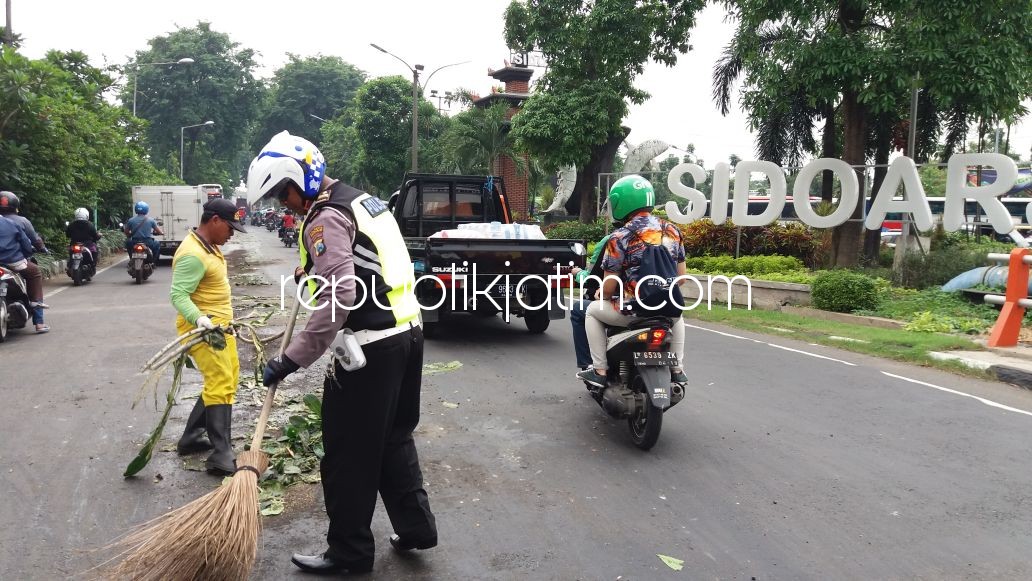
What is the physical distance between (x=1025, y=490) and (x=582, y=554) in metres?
3.01

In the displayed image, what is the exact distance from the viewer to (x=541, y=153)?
→ 27.3 meters

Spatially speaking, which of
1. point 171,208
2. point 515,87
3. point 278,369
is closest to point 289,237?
point 171,208

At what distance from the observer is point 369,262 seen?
357cm

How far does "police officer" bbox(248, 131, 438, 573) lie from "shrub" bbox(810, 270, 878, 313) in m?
10.9

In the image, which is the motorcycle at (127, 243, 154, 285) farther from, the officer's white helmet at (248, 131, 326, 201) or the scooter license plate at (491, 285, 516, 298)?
the officer's white helmet at (248, 131, 326, 201)

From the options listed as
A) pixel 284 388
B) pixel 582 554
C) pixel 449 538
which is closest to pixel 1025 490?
pixel 582 554

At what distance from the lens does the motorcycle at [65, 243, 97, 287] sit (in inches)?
667

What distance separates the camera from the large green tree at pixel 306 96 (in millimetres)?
69000

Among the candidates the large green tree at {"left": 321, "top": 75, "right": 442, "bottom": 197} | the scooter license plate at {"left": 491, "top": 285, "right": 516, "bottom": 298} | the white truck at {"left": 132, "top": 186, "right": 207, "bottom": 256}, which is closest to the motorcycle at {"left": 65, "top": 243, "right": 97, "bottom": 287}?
the white truck at {"left": 132, "top": 186, "right": 207, "bottom": 256}

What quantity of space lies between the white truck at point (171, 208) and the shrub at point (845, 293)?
1990 cm

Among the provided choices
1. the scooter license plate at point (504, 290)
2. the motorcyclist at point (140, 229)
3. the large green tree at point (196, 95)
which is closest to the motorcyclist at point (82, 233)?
the motorcyclist at point (140, 229)

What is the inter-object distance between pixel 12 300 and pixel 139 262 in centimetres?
738

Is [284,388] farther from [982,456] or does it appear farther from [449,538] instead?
[982,456]

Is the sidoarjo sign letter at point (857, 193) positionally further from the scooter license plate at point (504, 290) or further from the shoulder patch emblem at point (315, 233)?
the shoulder patch emblem at point (315, 233)
